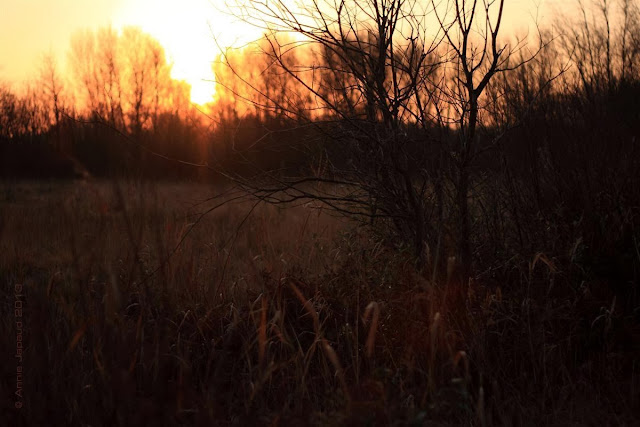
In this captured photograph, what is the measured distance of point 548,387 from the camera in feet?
7.63

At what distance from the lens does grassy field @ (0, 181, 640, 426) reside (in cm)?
184

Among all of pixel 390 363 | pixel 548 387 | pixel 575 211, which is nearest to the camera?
pixel 548 387

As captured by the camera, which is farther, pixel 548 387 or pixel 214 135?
pixel 214 135

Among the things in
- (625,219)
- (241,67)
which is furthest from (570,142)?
(241,67)

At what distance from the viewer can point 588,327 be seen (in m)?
2.71

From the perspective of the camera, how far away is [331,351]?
6.03ft

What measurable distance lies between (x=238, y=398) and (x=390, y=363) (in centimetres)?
78

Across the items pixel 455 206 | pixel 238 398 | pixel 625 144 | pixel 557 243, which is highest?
pixel 625 144

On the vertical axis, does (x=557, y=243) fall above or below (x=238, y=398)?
above

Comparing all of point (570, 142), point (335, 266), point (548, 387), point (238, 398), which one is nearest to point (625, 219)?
point (570, 142)

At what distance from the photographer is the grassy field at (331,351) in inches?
72.3

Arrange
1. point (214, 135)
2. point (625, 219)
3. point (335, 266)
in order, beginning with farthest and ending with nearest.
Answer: point (335, 266) → point (214, 135) → point (625, 219)

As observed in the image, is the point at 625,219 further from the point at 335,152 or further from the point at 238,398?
the point at 238,398

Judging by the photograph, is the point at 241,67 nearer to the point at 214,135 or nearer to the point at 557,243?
the point at 214,135
